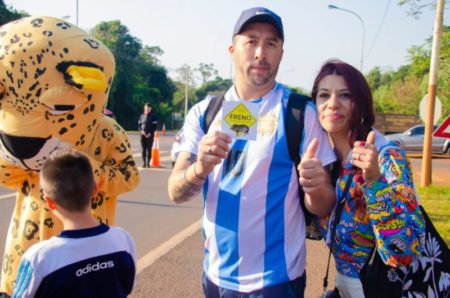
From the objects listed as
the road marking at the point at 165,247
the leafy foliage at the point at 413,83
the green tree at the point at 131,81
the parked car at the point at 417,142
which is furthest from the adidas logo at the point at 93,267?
the green tree at the point at 131,81

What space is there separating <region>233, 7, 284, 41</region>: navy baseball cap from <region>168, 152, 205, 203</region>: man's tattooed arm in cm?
67

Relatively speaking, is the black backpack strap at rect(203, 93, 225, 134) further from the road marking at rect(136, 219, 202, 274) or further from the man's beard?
the road marking at rect(136, 219, 202, 274)

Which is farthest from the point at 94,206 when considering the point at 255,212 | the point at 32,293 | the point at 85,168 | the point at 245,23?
the point at 245,23

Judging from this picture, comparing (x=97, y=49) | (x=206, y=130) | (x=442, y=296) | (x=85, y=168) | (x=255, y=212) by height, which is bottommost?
(x=442, y=296)

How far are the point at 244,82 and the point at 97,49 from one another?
778 millimetres

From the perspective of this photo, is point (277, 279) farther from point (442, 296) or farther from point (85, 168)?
point (85, 168)

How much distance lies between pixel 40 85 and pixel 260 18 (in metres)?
1.10

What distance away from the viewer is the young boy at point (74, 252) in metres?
1.81

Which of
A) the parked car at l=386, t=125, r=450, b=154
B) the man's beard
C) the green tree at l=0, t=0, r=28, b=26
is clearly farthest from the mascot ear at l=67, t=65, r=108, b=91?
the green tree at l=0, t=0, r=28, b=26

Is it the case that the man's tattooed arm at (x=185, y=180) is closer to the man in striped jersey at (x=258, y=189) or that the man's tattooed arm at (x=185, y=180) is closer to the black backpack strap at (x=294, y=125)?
the man in striped jersey at (x=258, y=189)

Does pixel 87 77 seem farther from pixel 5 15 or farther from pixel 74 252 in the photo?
pixel 5 15

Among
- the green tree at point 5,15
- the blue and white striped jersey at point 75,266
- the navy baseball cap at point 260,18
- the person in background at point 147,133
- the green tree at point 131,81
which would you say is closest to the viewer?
the blue and white striped jersey at point 75,266

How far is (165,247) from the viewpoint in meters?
5.31

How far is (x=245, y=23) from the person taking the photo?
7.07 feet
